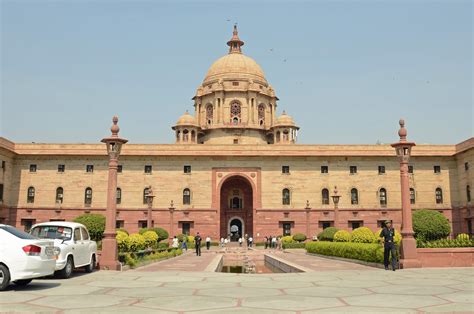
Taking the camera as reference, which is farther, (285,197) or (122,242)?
(285,197)

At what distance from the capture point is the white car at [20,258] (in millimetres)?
9211

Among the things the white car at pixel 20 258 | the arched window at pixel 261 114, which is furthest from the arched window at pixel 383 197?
the white car at pixel 20 258

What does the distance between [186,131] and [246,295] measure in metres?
45.1

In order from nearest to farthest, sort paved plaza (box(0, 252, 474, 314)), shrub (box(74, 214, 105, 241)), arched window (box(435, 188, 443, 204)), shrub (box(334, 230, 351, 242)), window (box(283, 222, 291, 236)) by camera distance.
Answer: paved plaza (box(0, 252, 474, 314)), shrub (box(334, 230, 351, 242)), shrub (box(74, 214, 105, 241)), window (box(283, 222, 291, 236)), arched window (box(435, 188, 443, 204))

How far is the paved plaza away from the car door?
1.00m

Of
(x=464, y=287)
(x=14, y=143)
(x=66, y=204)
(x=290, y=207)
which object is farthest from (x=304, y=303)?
(x=14, y=143)

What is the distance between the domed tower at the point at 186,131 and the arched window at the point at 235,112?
14.7 feet

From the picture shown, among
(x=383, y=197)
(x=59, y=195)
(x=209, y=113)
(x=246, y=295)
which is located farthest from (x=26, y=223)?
(x=246, y=295)

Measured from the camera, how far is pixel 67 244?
12.4m

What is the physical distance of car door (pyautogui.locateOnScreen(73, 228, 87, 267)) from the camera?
1281 centimetres

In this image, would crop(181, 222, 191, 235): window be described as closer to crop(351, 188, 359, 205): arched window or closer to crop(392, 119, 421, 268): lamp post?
crop(351, 188, 359, 205): arched window

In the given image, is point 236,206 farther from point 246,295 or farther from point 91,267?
point 246,295

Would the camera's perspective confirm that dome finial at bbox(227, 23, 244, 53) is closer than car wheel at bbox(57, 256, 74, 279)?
No

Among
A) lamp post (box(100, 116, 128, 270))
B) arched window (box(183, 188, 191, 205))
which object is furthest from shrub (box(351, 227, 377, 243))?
arched window (box(183, 188, 191, 205))
